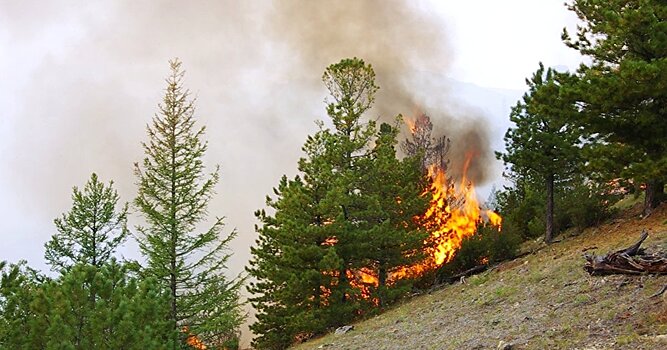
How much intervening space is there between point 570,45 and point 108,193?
710 inches

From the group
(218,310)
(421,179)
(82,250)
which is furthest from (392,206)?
(82,250)

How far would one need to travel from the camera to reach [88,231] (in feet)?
65.6

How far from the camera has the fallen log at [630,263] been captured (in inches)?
353

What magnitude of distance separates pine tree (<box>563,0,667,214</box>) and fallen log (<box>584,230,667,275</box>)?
1938 mm

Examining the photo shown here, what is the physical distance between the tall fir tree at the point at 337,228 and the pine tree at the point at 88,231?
5.95 m

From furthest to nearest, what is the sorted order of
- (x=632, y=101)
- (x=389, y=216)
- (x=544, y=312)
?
(x=389, y=216)
(x=632, y=101)
(x=544, y=312)

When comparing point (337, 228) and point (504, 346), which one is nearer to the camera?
point (504, 346)

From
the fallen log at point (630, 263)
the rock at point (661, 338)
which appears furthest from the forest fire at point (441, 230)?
the rock at point (661, 338)

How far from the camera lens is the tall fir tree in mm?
18016

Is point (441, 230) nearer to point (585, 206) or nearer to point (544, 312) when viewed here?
point (585, 206)

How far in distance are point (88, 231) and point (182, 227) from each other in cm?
456

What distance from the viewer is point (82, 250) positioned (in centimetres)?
1986

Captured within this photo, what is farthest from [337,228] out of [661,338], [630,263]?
[661,338]

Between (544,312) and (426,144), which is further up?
(426,144)
